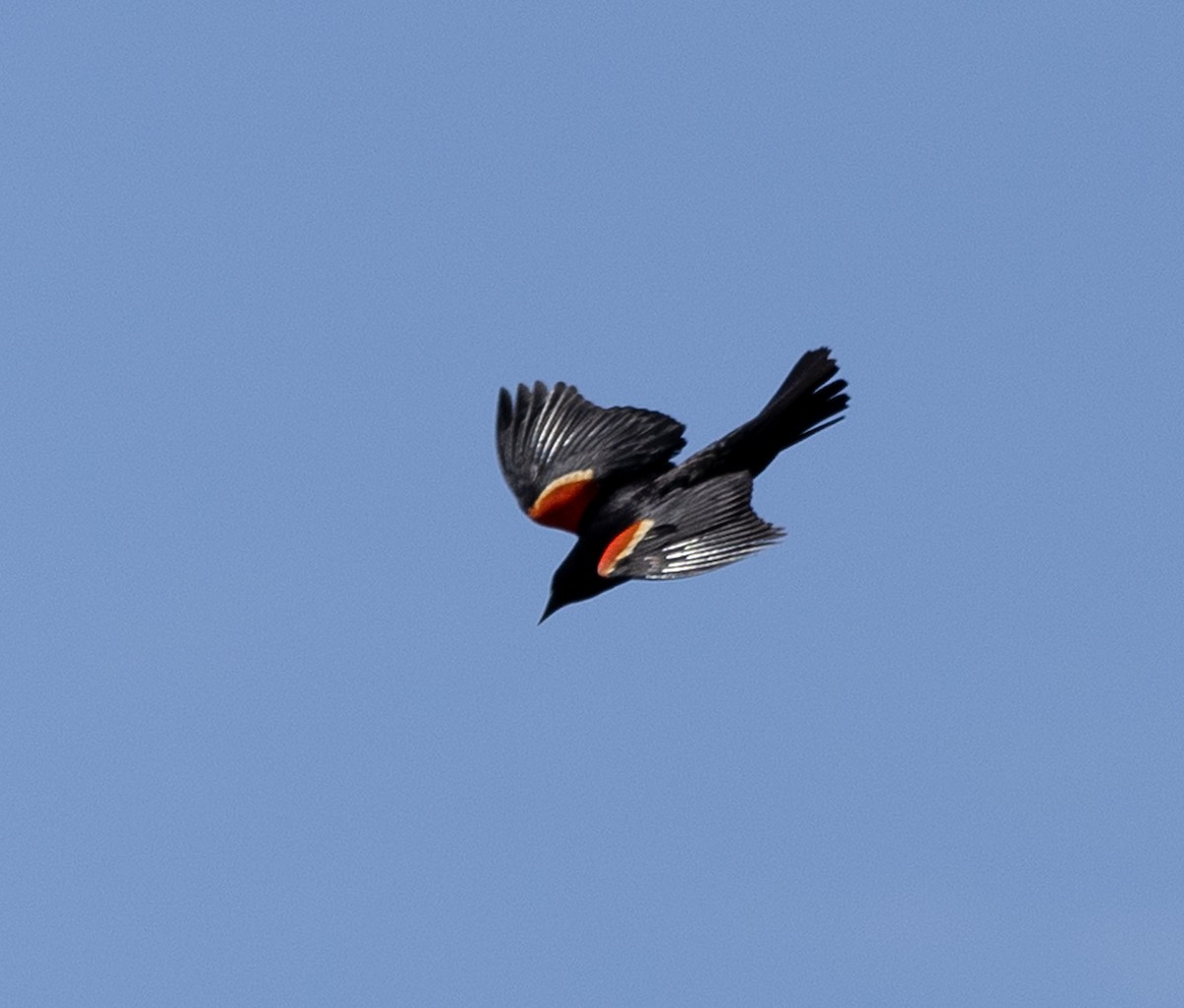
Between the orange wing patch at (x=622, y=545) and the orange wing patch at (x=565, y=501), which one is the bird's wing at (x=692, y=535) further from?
the orange wing patch at (x=565, y=501)

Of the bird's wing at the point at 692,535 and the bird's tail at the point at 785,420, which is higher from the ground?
the bird's tail at the point at 785,420

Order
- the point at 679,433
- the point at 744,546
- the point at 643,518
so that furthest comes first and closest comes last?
the point at 679,433 < the point at 643,518 < the point at 744,546

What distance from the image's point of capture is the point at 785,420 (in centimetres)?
1766

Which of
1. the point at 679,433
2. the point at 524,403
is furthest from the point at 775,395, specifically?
the point at 524,403

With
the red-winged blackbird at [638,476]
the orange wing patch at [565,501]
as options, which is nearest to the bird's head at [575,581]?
the red-winged blackbird at [638,476]

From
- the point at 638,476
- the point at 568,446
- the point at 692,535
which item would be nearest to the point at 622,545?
the point at 692,535

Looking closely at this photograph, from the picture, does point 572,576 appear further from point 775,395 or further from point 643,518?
point 775,395

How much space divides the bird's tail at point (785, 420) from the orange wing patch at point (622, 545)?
2.10ft

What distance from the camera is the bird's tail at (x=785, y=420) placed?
17.5 m

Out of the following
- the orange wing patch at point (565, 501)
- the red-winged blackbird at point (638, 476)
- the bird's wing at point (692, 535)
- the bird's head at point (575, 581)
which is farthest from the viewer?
the orange wing patch at point (565, 501)

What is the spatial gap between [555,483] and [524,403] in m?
1.05

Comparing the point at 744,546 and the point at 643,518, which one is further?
the point at 643,518

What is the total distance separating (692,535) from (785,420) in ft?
5.77

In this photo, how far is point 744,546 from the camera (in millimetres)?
15922
